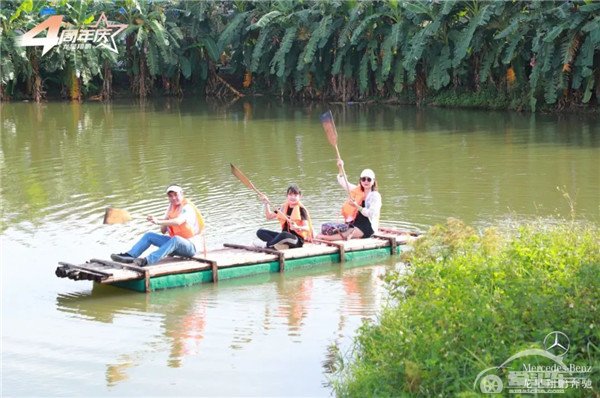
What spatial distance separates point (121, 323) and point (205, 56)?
940 inches

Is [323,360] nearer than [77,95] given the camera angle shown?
Yes

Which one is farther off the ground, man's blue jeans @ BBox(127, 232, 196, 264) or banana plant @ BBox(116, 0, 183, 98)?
banana plant @ BBox(116, 0, 183, 98)

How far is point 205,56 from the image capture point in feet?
110

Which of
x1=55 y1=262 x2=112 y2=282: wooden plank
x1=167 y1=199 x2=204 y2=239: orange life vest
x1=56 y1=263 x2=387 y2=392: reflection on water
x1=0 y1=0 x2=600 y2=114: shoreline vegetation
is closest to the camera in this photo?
x1=56 y1=263 x2=387 y2=392: reflection on water

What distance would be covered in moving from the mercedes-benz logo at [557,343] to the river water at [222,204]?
190cm

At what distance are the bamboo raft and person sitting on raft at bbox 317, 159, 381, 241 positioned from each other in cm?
17

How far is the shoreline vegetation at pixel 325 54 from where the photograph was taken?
2498cm

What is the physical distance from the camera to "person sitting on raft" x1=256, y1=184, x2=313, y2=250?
12492 millimetres

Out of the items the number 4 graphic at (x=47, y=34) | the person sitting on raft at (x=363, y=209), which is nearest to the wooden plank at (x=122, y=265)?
the person sitting on raft at (x=363, y=209)

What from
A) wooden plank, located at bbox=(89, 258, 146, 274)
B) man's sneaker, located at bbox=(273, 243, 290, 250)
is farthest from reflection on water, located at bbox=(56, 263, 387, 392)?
man's sneaker, located at bbox=(273, 243, 290, 250)

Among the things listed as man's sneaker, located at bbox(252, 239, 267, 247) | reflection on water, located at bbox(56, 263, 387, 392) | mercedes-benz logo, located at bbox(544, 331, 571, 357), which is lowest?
reflection on water, located at bbox(56, 263, 387, 392)

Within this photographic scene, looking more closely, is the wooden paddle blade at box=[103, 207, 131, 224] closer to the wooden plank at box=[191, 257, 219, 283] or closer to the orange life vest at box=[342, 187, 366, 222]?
the wooden plank at box=[191, 257, 219, 283]

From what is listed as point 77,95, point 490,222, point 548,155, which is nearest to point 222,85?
point 77,95

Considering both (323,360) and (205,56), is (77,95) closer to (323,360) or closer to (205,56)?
(205,56)
